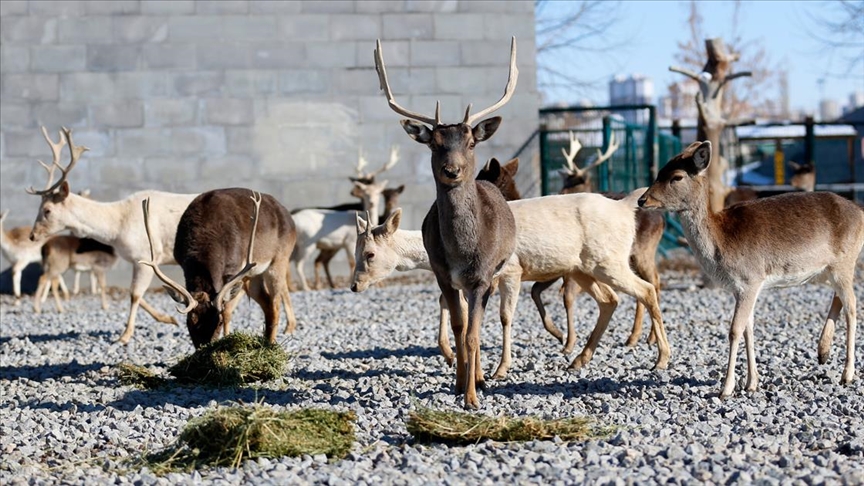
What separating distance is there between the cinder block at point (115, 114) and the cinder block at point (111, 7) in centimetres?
134

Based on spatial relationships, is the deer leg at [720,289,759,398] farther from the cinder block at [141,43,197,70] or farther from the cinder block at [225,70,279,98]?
the cinder block at [141,43,197,70]

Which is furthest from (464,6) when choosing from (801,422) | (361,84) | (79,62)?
(801,422)

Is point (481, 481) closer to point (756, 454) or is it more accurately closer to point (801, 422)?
point (756, 454)

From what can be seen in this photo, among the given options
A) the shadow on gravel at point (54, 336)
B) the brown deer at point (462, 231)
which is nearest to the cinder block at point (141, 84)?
the shadow on gravel at point (54, 336)

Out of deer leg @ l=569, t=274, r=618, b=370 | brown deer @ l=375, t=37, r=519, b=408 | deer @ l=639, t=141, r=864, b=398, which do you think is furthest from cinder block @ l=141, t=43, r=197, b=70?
deer @ l=639, t=141, r=864, b=398

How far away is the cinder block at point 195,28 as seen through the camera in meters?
17.4

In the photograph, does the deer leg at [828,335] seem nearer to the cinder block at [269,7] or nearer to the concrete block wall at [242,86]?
the concrete block wall at [242,86]

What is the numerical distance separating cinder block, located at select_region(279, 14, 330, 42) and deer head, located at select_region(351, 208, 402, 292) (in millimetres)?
9178

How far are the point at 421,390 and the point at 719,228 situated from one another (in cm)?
221

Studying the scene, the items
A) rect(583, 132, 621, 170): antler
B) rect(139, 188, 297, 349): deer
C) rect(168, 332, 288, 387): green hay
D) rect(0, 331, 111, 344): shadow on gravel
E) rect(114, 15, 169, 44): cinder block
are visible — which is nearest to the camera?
rect(168, 332, 288, 387): green hay

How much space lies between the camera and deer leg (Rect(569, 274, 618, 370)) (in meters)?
8.66

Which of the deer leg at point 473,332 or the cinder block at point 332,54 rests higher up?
the cinder block at point 332,54

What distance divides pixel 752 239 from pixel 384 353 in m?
3.60

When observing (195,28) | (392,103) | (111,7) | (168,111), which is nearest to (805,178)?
(195,28)
